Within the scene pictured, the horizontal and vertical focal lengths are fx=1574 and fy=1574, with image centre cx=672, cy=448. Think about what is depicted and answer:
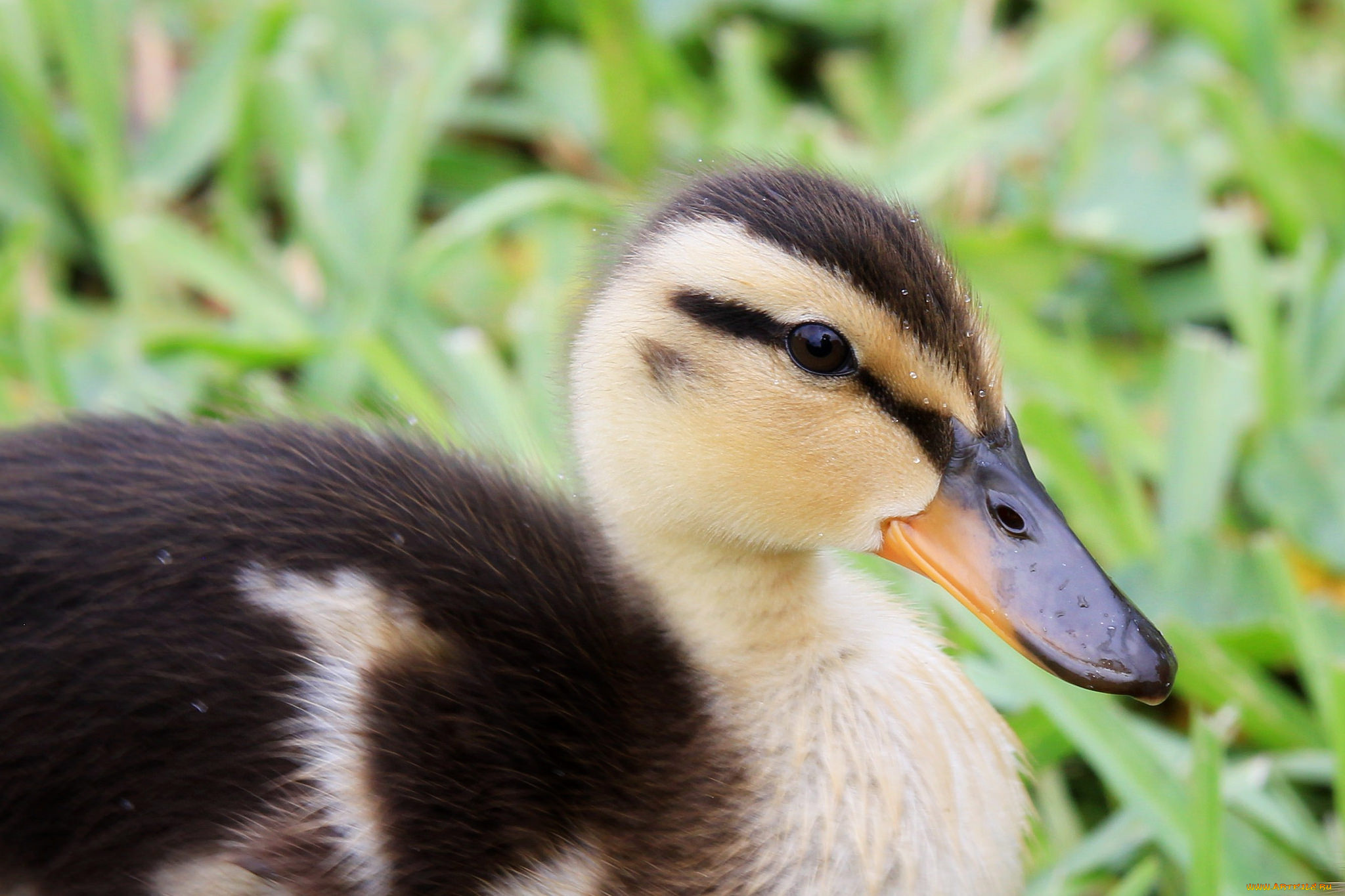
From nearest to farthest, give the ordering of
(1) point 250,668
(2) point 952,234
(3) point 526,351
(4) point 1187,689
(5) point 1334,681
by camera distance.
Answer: (1) point 250,668
(5) point 1334,681
(4) point 1187,689
(3) point 526,351
(2) point 952,234

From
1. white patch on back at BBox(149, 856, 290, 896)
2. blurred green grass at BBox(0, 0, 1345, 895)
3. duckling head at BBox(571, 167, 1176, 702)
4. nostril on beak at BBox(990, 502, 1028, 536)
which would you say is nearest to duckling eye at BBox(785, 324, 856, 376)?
duckling head at BBox(571, 167, 1176, 702)

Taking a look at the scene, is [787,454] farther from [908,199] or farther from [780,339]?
[908,199]

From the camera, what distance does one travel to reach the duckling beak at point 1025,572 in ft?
3.54

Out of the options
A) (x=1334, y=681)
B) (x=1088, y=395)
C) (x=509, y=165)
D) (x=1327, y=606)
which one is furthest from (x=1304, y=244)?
(x=509, y=165)

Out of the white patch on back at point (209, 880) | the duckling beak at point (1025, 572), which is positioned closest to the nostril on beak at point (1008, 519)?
the duckling beak at point (1025, 572)

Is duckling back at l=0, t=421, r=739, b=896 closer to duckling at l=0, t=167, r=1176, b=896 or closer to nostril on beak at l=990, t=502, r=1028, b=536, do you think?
duckling at l=0, t=167, r=1176, b=896

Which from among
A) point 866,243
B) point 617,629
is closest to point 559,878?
point 617,629

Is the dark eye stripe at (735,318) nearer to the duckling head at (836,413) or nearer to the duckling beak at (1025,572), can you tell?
the duckling head at (836,413)

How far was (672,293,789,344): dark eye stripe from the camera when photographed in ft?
3.66

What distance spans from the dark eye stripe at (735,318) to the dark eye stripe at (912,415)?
0.23ft

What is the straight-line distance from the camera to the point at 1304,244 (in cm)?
196

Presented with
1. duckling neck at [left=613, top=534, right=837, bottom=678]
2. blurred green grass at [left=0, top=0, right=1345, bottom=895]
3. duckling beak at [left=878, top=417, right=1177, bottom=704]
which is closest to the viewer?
duckling beak at [left=878, top=417, right=1177, bottom=704]

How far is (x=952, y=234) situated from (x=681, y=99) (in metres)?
0.49

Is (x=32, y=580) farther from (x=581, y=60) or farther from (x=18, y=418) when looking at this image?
(x=581, y=60)
